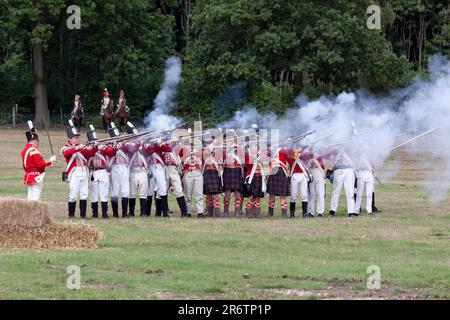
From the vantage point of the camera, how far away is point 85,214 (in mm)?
22297

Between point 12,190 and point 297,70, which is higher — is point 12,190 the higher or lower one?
the lower one

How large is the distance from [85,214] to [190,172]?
89.3 inches

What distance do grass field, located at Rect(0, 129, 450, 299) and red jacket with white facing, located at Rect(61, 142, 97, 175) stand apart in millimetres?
1238

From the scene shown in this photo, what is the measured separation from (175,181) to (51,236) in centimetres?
578

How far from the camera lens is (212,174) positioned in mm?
22766

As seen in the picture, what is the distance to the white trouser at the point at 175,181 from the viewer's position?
22.6 meters

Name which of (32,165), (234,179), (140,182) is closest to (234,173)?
(234,179)

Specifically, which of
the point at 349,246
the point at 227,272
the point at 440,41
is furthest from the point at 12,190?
the point at 440,41

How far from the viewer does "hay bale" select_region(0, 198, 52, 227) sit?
55.6 feet

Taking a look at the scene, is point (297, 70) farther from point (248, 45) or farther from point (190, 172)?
point (190, 172)

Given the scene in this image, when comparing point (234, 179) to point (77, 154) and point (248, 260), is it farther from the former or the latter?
point (248, 260)

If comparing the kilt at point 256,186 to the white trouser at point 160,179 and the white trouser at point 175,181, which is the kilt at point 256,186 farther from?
the white trouser at point 160,179

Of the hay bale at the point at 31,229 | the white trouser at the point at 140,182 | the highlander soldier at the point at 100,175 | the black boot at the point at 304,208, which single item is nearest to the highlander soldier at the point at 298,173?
the black boot at the point at 304,208

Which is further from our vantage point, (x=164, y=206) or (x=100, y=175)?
(x=164, y=206)
